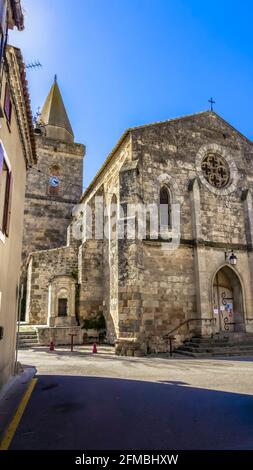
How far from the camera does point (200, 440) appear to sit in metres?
4.27

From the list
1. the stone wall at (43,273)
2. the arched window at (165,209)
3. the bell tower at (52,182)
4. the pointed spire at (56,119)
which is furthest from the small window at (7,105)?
the pointed spire at (56,119)

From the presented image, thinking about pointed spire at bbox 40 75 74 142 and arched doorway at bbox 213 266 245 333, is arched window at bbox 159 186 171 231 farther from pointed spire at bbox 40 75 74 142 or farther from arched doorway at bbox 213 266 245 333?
pointed spire at bbox 40 75 74 142

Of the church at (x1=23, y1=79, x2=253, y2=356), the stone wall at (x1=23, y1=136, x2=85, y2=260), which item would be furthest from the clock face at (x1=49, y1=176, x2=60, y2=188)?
the church at (x1=23, y1=79, x2=253, y2=356)

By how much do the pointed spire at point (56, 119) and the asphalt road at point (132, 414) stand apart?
25061mm

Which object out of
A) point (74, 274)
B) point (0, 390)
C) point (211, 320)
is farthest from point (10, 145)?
point (74, 274)

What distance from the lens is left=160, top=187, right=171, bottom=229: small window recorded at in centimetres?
1564

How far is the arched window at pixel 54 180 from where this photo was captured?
28.7 meters

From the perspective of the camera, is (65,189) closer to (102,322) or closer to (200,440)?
(102,322)

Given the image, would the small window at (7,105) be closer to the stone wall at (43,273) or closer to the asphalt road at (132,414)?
the asphalt road at (132,414)

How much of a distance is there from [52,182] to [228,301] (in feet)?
59.0

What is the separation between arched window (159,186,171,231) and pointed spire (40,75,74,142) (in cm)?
1699

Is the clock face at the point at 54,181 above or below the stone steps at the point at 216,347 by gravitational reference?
above
